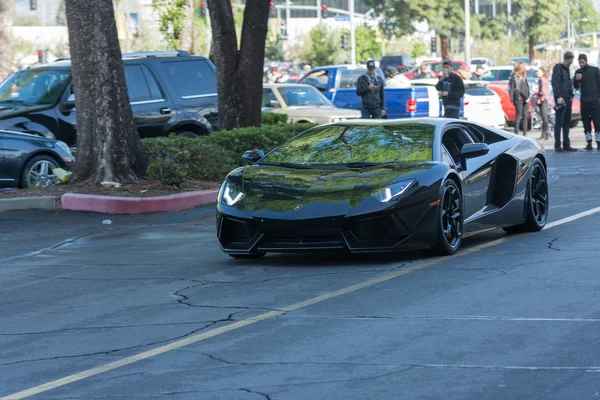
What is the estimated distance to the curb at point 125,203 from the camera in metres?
14.2

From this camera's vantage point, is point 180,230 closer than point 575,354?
No

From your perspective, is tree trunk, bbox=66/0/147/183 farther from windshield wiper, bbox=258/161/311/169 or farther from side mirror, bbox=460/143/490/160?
side mirror, bbox=460/143/490/160

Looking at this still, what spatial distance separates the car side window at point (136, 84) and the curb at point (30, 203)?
5424mm

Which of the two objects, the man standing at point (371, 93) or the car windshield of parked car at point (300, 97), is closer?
the man standing at point (371, 93)

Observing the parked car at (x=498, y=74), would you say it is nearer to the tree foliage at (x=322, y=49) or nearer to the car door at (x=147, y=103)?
the car door at (x=147, y=103)

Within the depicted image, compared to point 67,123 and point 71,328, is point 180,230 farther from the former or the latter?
point 67,123

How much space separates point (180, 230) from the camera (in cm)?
1275

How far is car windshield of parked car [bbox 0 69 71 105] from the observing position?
759 inches

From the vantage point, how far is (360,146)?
→ 401 inches

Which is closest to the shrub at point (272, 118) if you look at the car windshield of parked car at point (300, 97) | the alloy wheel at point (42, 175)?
the car windshield of parked car at point (300, 97)

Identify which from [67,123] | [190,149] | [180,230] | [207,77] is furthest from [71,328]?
[207,77]

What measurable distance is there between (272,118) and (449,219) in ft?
39.0

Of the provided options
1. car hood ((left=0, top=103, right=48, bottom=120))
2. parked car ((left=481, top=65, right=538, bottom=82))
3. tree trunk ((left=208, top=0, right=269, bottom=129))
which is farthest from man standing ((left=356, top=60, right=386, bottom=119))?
parked car ((left=481, top=65, right=538, bottom=82))

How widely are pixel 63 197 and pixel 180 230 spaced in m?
2.41
